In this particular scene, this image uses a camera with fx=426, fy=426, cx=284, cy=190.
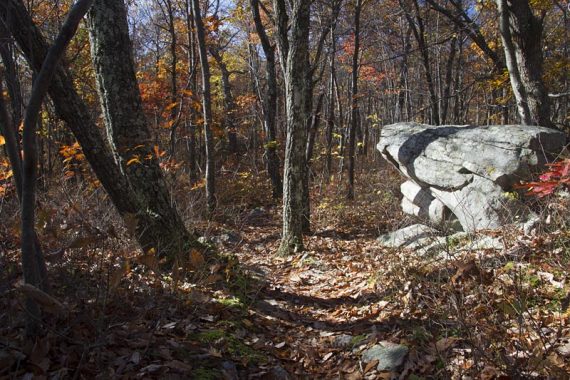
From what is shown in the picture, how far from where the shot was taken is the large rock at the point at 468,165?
6375 mm

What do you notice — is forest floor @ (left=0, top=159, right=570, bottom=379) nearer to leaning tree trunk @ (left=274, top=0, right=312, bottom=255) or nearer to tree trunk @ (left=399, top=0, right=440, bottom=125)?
leaning tree trunk @ (left=274, top=0, right=312, bottom=255)

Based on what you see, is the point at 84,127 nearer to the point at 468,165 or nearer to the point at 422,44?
the point at 468,165

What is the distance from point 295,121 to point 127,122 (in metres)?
2.57

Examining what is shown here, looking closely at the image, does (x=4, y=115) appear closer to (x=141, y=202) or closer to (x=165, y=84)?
(x=141, y=202)

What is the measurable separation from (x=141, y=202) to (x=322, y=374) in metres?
2.69

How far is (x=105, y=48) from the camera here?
177 inches

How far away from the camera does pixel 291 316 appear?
417cm

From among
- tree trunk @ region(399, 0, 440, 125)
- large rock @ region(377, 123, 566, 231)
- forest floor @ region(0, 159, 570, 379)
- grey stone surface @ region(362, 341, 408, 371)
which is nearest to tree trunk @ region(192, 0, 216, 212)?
large rock @ region(377, 123, 566, 231)

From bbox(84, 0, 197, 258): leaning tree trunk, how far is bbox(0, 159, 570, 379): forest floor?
563 mm

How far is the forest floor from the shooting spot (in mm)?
2580

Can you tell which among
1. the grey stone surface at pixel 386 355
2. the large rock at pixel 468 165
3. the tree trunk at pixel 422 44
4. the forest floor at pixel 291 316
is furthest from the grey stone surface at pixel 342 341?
the tree trunk at pixel 422 44

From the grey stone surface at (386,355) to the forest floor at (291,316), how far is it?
5 cm

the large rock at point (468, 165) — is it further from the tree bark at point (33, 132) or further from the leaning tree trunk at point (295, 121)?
the tree bark at point (33, 132)

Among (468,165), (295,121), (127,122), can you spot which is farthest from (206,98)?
(468,165)
